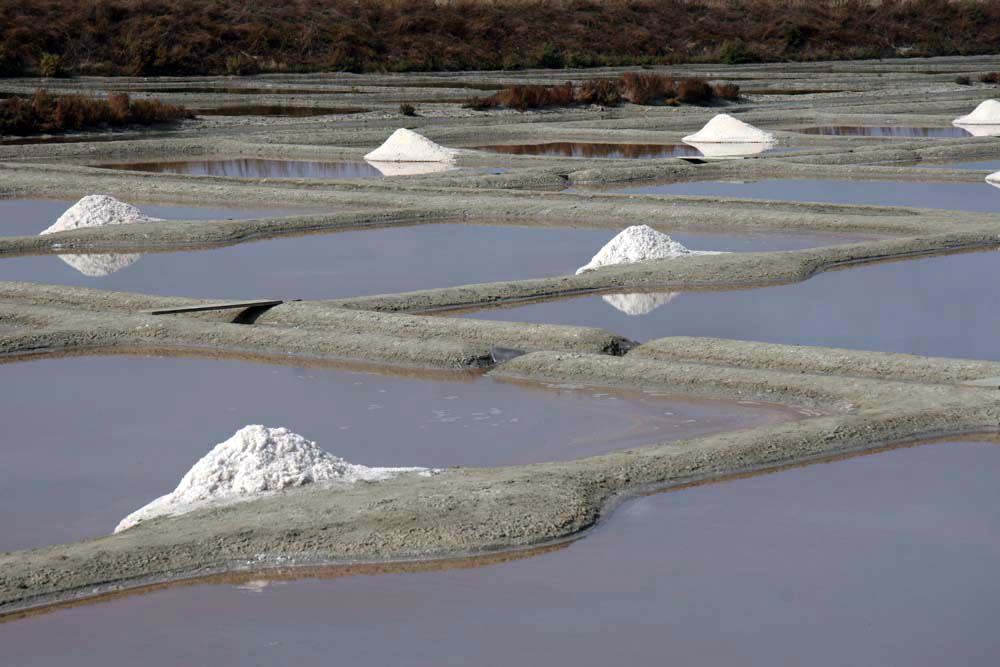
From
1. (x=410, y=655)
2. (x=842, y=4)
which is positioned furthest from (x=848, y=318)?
(x=842, y=4)

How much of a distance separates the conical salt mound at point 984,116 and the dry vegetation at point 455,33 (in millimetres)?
13294

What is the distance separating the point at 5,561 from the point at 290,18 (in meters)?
29.3

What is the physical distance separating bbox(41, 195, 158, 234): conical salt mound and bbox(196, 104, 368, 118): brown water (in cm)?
891

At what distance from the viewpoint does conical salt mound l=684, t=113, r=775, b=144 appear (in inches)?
627

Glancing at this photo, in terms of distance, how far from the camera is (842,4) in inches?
1535

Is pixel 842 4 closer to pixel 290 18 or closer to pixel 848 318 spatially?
pixel 290 18

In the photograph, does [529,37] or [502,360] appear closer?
[502,360]

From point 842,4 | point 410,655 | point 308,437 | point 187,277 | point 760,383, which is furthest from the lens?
point 842,4

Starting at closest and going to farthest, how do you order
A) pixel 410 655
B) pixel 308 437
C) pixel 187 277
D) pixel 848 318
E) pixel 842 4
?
pixel 410 655, pixel 308 437, pixel 848 318, pixel 187 277, pixel 842 4

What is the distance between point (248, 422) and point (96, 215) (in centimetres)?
502

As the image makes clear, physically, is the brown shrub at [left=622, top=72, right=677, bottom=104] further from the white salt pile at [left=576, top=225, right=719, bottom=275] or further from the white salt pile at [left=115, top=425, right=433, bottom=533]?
the white salt pile at [left=115, top=425, right=433, bottom=533]

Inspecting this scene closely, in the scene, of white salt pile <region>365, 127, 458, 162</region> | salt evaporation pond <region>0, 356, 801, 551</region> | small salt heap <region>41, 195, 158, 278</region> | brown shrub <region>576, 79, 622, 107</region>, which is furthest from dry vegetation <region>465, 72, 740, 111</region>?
salt evaporation pond <region>0, 356, 801, 551</region>

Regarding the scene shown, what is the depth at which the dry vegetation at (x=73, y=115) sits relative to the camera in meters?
17.5

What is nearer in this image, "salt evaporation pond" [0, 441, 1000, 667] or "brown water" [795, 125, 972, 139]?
"salt evaporation pond" [0, 441, 1000, 667]
